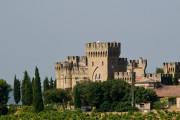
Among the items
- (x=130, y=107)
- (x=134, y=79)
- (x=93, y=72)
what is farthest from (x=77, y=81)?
(x=130, y=107)

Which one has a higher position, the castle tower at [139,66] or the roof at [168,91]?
the castle tower at [139,66]

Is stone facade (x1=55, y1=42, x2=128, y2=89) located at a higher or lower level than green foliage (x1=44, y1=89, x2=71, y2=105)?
higher

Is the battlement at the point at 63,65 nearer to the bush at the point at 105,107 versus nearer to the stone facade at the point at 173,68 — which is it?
the stone facade at the point at 173,68

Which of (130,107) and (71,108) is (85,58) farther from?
(130,107)

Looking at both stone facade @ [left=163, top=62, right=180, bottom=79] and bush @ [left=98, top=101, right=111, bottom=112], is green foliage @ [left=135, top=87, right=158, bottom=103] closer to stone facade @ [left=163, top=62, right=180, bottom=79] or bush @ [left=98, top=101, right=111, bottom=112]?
bush @ [left=98, top=101, right=111, bottom=112]

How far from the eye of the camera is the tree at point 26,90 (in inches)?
3964

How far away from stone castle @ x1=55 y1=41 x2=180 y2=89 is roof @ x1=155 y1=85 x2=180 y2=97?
14.5 feet

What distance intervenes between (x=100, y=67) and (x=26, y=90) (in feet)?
31.3

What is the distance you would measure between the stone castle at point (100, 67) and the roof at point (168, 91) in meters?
4.42

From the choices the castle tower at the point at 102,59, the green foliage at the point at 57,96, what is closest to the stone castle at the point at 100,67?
the castle tower at the point at 102,59

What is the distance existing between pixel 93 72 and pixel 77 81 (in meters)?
1.93

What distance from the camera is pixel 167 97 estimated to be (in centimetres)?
9744

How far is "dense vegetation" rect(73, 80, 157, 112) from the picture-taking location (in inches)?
3740

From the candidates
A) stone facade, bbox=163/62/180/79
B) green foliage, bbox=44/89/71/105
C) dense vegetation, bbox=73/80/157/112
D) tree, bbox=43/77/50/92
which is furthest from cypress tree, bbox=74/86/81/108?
stone facade, bbox=163/62/180/79
